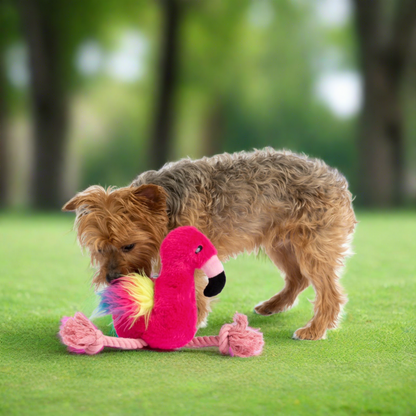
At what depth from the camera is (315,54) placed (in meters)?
18.3

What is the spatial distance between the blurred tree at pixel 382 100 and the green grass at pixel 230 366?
30.4ft

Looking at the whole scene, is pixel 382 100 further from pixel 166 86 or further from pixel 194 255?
pixel 194 255

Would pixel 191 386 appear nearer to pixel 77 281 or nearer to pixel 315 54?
pixel 77 281

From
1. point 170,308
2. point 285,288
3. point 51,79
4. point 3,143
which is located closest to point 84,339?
point 170,308

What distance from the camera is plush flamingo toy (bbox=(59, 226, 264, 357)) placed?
9.66ft

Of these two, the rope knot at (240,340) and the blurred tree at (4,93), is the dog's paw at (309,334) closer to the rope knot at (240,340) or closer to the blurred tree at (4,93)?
the rope knot at (240,340)

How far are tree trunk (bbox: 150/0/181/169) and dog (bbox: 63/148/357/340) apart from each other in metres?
11.9

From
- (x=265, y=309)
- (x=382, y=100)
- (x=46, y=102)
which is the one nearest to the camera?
(x=265, y=309)

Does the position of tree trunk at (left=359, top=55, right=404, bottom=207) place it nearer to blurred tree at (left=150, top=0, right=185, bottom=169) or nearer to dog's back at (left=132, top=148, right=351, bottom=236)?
blurred tree at (left=150, top=0, right=185, bottom=169)

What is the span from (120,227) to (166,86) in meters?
12.8

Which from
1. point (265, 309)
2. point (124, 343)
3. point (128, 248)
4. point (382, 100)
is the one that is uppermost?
point (382, 100)

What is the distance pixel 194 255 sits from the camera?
9.93 feet

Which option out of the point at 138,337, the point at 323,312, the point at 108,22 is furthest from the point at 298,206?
the point at 108,22

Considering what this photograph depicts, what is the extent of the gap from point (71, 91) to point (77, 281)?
11837mm
